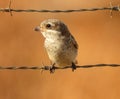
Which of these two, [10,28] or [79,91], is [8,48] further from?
[79,91]

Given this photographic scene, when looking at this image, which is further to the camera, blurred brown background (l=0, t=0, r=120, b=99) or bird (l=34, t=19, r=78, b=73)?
blurred brown background (l=0, t=0, r=120, b=99)

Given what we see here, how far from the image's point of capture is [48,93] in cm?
1398

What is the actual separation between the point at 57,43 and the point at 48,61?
5.64 metres

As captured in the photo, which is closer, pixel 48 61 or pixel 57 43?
pixel 57 43

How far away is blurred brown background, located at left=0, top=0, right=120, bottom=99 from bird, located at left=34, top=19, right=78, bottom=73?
14.1 ft

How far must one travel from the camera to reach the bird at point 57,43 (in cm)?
923

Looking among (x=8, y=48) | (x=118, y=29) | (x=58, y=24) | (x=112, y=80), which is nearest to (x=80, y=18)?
(x=118, y=29)

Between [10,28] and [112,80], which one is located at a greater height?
[10,28]

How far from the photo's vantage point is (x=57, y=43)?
9250 millimetres

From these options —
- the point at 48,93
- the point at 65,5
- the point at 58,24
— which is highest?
the point at 65,5

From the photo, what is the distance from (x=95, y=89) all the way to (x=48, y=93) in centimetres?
88

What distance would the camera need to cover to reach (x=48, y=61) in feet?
48.8

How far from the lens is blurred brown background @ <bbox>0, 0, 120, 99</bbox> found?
14.0 meters

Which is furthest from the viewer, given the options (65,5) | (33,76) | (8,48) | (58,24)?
(65,5)
